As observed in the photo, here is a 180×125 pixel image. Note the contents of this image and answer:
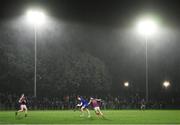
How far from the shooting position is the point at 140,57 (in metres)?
82.3

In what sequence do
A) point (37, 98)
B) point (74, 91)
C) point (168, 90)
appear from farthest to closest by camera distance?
1. point (168, 90)
2. point (74, 91)
3. point (37, 98)

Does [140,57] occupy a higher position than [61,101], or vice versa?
[140,57]

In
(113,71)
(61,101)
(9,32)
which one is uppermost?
(9,32)

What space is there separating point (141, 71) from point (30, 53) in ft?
79.2

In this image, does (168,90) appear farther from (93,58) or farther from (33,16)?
Answer: (33,16)

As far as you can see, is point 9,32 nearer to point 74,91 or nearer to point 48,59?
point 48,59

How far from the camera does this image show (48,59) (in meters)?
69.2

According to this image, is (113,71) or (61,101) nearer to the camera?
(61,101)

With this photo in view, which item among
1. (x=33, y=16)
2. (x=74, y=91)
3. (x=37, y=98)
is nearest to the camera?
(x=33, y=16)

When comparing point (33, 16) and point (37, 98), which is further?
point (37, 98)

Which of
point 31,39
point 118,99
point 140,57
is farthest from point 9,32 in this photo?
point 140,57

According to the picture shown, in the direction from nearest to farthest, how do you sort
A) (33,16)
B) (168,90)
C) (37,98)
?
(33,16) → (37,98) → (168,90)

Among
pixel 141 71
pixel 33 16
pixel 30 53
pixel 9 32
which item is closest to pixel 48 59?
pixel 30 53

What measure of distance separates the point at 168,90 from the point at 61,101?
2472cm
